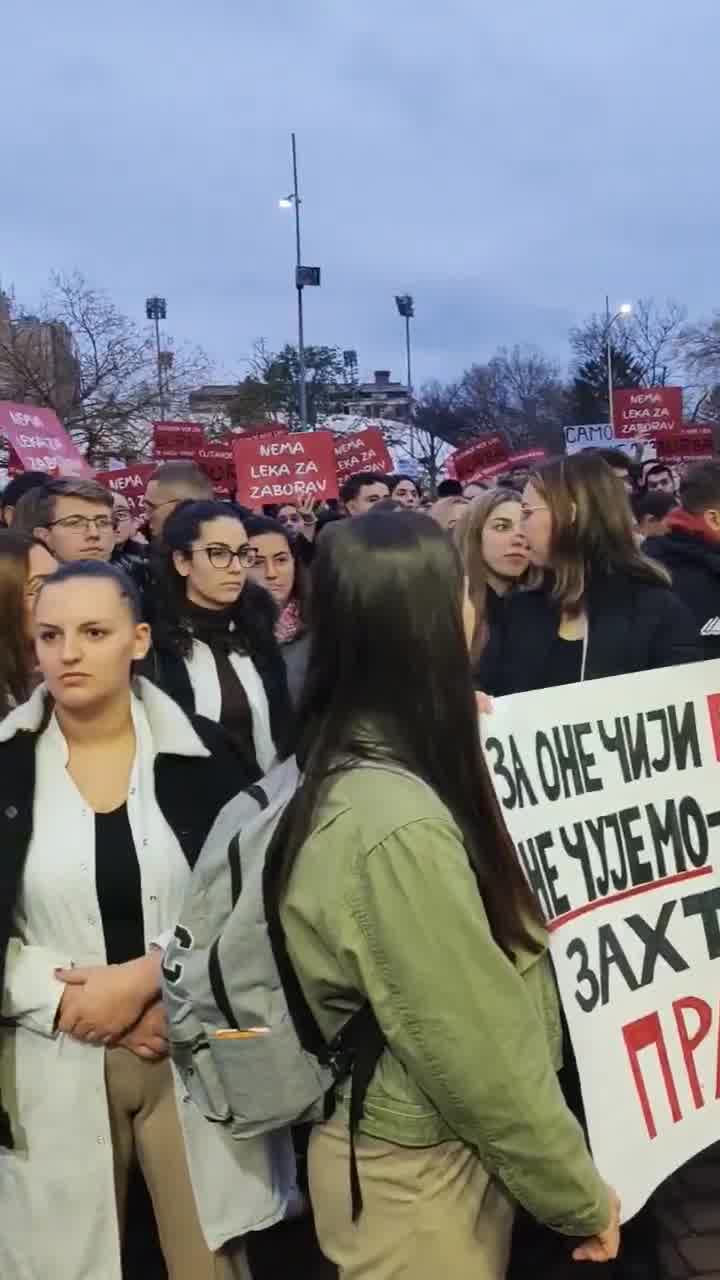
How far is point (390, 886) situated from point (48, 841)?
1061mm

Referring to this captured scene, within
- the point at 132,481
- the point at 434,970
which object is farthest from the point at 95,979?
the point at 132,481

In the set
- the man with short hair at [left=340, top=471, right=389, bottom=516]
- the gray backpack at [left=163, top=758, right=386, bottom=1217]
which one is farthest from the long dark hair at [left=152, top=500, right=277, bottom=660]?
the man with short hair at [left=340, top=471, right=389, bottom=516]

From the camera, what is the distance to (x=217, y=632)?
4070mm

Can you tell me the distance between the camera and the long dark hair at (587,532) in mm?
3488

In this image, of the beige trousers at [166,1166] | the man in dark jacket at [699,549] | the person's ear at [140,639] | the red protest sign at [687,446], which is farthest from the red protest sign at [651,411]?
the beige trousers at [166,1166]

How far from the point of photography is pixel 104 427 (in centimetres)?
2531

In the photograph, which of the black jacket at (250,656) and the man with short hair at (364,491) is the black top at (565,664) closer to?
the black jacket at (250,656)

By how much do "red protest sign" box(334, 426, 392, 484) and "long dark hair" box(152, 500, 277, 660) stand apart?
8.01 m

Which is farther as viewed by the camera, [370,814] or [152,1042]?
[152,1042]

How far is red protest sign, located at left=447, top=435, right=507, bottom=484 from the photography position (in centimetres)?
1059

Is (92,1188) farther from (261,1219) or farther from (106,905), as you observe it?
(106,905)

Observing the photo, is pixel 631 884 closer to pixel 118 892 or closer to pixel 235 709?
pixel 118 892

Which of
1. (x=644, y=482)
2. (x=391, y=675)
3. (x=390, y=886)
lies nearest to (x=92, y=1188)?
(x=390, y=886)

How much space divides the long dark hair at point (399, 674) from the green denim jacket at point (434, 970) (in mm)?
49
